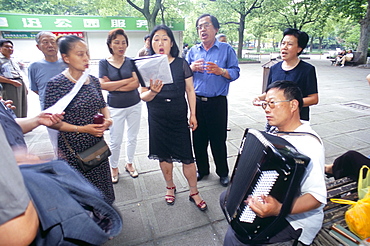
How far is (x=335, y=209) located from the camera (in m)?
1.76

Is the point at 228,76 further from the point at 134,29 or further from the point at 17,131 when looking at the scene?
the point at 134,29

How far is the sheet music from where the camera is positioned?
168 centimetres

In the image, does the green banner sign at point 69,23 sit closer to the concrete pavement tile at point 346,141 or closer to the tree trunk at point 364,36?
the tree trunk at point 364,36

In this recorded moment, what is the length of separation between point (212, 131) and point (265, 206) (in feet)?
5.29

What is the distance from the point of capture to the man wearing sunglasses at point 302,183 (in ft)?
4.16

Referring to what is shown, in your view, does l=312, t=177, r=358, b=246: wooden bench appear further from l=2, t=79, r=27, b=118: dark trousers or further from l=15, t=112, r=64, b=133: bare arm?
l=2, t=79, r=27, b=118: dark trousers

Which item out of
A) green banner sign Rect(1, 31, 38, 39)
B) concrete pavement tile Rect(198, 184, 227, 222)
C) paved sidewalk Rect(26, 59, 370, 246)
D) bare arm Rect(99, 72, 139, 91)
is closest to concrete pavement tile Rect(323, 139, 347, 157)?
paved sidewalk Rect(26, 59, 370, 246)

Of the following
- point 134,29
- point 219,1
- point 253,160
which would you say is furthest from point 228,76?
point 219,1

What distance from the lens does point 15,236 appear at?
2.14 feet

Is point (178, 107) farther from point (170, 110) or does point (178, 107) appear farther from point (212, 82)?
point (212, 82)

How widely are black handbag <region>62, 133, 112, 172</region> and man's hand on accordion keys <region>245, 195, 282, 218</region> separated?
138cm

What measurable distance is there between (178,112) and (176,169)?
1323mm

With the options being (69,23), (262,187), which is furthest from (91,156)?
(69,23)

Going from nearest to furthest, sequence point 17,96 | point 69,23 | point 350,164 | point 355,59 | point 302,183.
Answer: point 302,183 → point 350,164 → point 17,96 → point 355,59 → point 69,23
